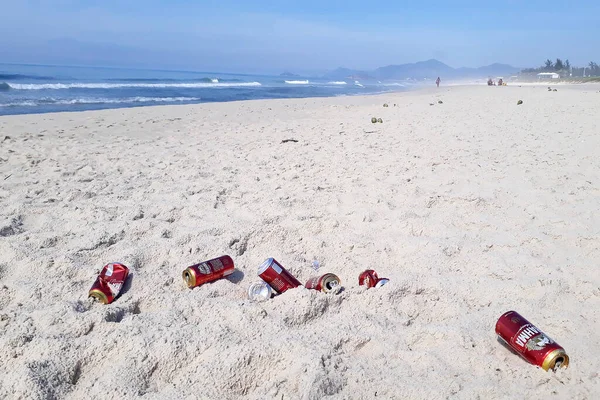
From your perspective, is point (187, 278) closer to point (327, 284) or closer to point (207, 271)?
point (207, 271)

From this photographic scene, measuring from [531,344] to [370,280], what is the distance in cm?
87

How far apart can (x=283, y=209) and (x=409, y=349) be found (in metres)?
1.83

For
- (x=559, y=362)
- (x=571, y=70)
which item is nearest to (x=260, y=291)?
(x=559, y=362)

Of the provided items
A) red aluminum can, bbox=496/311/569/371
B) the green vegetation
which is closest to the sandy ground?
red aluminum can, bbox=496/311/569/371

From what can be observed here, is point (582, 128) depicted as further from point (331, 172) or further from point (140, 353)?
point (140, 353)

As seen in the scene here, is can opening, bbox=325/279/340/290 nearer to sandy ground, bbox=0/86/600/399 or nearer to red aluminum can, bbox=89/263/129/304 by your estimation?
sandy ground, bbox=0/86/600/399

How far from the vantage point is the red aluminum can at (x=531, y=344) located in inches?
68.7

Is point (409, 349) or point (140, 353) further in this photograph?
point (409, 349)

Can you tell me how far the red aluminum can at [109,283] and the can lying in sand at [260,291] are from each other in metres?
0.70

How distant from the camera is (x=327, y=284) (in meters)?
2.36

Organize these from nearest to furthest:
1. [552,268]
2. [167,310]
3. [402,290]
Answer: [167,310] → [402,290] → [552,268]

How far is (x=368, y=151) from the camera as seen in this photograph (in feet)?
19.0

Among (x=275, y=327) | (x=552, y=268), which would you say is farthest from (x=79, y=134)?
(x=552, y=268)

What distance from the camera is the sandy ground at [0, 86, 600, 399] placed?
173 centimetres
